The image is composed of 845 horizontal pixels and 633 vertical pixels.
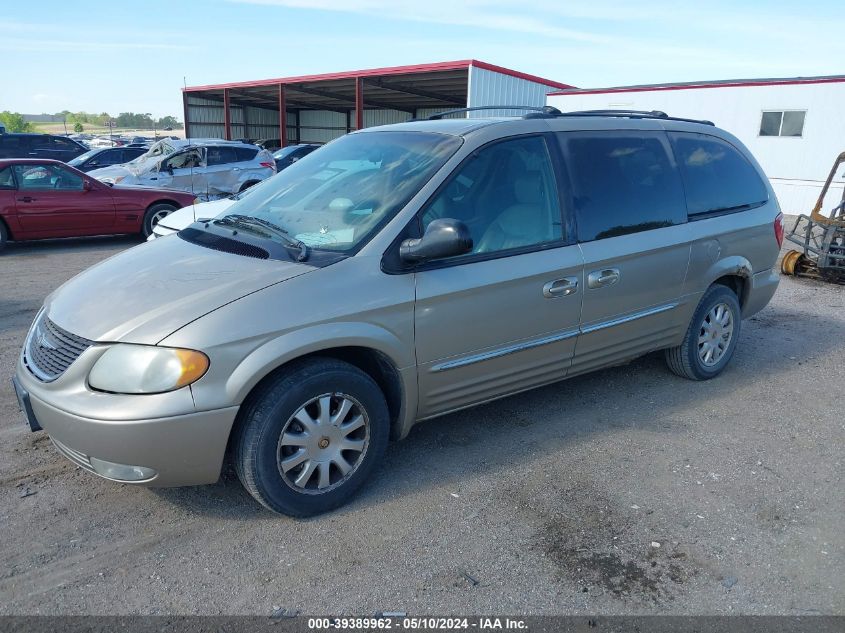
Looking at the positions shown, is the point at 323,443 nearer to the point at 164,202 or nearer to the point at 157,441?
the point at 157,441

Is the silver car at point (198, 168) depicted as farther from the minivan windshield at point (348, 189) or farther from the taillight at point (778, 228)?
the taillight at point (778, 228)

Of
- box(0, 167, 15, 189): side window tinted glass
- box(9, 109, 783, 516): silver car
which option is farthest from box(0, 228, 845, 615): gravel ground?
box(0, 167, 15, 189): side window tinted glass

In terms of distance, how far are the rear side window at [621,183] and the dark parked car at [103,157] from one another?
59.0ft

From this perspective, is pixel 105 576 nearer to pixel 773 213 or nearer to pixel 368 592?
pixel 368 592

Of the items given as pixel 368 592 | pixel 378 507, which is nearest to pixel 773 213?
pixel 378 507

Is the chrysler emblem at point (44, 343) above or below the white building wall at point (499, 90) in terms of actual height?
below

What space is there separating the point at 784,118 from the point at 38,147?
72.7 ft

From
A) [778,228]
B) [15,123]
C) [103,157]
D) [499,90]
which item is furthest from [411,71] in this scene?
[15,123]

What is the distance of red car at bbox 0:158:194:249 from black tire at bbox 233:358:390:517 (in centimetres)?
895

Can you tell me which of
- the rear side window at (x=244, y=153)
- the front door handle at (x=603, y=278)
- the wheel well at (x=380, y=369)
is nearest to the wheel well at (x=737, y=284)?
the front door handle at (x=603, y=278)

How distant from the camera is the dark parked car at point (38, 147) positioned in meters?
20.2

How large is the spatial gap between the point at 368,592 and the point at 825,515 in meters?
2.35

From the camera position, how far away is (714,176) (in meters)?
4.98

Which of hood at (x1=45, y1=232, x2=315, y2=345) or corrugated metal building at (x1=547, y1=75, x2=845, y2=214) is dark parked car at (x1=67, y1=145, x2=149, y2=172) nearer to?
corrugated metal building at (x1=547, y1=75, x2=845, y2=214)
